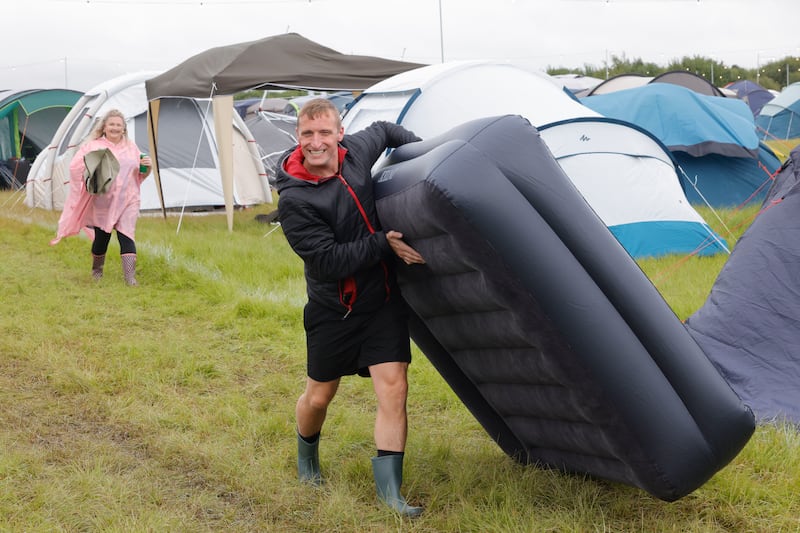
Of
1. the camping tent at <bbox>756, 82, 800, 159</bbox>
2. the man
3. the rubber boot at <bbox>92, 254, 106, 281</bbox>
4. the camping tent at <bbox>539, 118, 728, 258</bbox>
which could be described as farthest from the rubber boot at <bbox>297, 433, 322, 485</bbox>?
the camping tent at <bbox>756, 82, 800, 159</bbox>

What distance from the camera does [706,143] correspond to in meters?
11.6

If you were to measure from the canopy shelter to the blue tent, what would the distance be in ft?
11.0

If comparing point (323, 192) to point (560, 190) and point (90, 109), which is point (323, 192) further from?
point (90, 109)

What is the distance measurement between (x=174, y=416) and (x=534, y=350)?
2449mm

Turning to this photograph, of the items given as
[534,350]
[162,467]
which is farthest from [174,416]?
[534,350]

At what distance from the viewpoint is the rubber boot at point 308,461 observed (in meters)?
3.74

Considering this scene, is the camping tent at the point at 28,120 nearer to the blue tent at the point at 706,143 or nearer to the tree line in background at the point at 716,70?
the blue tent at the point at 706,143

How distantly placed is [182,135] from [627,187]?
25.7 ft

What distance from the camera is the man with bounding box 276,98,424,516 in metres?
3.30

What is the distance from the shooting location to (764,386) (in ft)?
14.1

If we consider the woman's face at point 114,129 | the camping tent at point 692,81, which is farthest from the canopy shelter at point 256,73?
the camping tent at point 692,81

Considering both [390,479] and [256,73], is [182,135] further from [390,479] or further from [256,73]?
[390,479]

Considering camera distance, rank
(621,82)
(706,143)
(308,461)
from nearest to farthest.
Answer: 1. (308,461)
2. (706,143)
3. (621,82)

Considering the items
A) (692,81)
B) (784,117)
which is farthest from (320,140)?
(784,117)
